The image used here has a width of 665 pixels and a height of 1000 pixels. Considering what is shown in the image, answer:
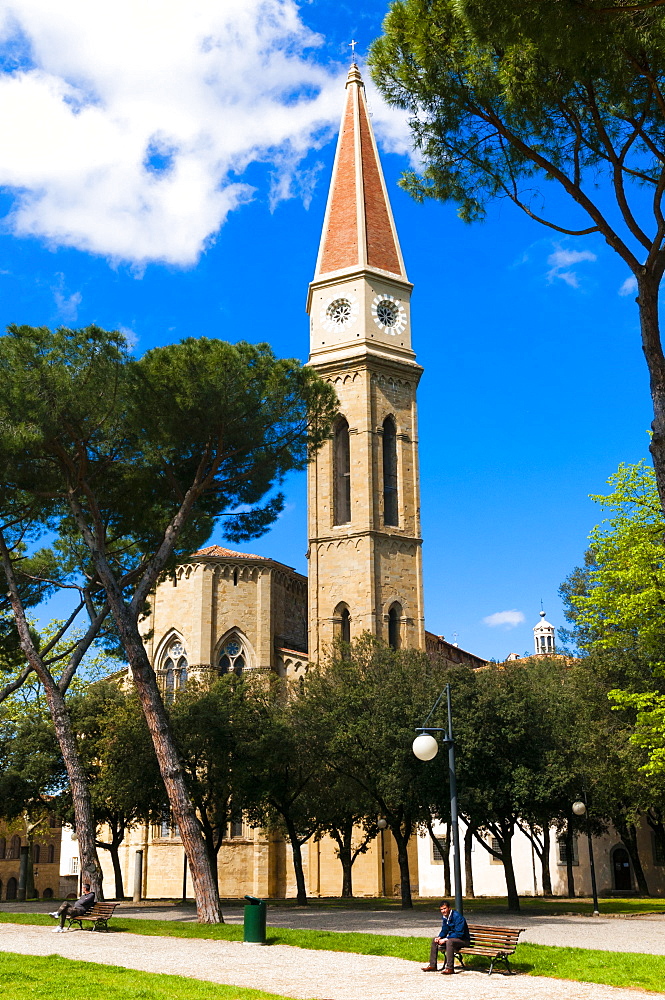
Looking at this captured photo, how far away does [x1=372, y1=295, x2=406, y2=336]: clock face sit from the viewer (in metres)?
44.1

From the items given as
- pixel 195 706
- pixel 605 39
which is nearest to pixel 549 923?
pixel 195 706

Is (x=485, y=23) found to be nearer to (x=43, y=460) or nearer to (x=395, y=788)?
(x=43, y=460)

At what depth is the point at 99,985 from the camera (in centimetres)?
1147

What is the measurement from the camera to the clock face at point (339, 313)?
43.9 m

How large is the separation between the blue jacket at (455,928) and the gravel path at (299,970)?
50 centimetres

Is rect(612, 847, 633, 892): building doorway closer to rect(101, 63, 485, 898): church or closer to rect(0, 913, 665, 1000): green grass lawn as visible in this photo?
rect(101, 63, 485, 898): church

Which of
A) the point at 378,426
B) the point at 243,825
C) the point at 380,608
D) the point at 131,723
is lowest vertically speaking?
the point at 243,825

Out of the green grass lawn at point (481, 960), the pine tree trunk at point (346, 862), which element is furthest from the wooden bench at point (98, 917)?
the pine tree trunk at point (346, 862)

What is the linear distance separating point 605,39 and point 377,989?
1145cm

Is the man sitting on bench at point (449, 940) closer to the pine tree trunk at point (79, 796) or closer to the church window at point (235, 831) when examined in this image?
the pine tree trunk at point (79, 796)

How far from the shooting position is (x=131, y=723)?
1155 inches

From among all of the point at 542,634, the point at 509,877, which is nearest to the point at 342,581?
the point at 509,877

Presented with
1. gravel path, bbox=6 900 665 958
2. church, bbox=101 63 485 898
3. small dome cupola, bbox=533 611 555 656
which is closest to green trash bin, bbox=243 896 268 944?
gravel path, bbox=6 900 665 958

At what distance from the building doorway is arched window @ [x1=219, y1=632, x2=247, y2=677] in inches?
773
